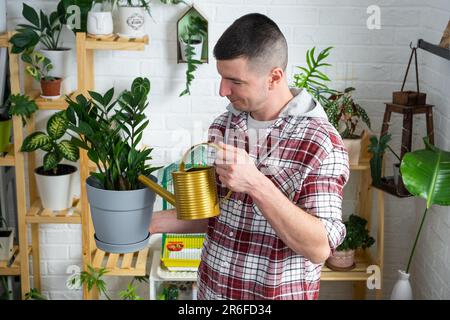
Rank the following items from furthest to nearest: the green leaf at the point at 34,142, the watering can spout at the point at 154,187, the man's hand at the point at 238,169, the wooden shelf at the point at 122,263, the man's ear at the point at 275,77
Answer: the wooden shelf at the point at 122,263 → the green leaf at the point at 34,142 → the man's ear at the point at 275,77 → the watering can spout at the point at 154,187 → the man's hand at the point at 238,169

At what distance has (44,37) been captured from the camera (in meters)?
2.90

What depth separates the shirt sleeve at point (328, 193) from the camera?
1.56m

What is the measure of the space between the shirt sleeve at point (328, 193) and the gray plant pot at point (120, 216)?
377mm

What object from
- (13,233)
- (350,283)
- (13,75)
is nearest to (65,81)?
(13,75)

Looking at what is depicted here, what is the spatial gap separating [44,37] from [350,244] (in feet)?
5.27

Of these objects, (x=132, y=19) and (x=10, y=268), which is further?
(x=10, y=268)

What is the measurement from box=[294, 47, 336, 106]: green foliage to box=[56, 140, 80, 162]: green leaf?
0.96 m

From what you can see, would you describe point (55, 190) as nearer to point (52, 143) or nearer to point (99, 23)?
point (52, 143)

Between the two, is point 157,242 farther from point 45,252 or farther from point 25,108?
point 25,108

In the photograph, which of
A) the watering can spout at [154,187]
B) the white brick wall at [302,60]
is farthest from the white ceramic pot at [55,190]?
the watering can spout at [154,187]

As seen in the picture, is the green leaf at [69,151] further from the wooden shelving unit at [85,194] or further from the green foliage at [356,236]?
the green foliage at [356,236]

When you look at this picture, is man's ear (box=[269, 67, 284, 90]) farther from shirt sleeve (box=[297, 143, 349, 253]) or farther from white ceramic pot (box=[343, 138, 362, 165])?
white ceramic pot (box=[343, 138, 362, 165])

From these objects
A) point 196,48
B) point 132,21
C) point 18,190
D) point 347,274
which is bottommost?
point 347,274

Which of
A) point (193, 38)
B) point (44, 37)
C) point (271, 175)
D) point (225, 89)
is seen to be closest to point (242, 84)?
point (225, 89)
